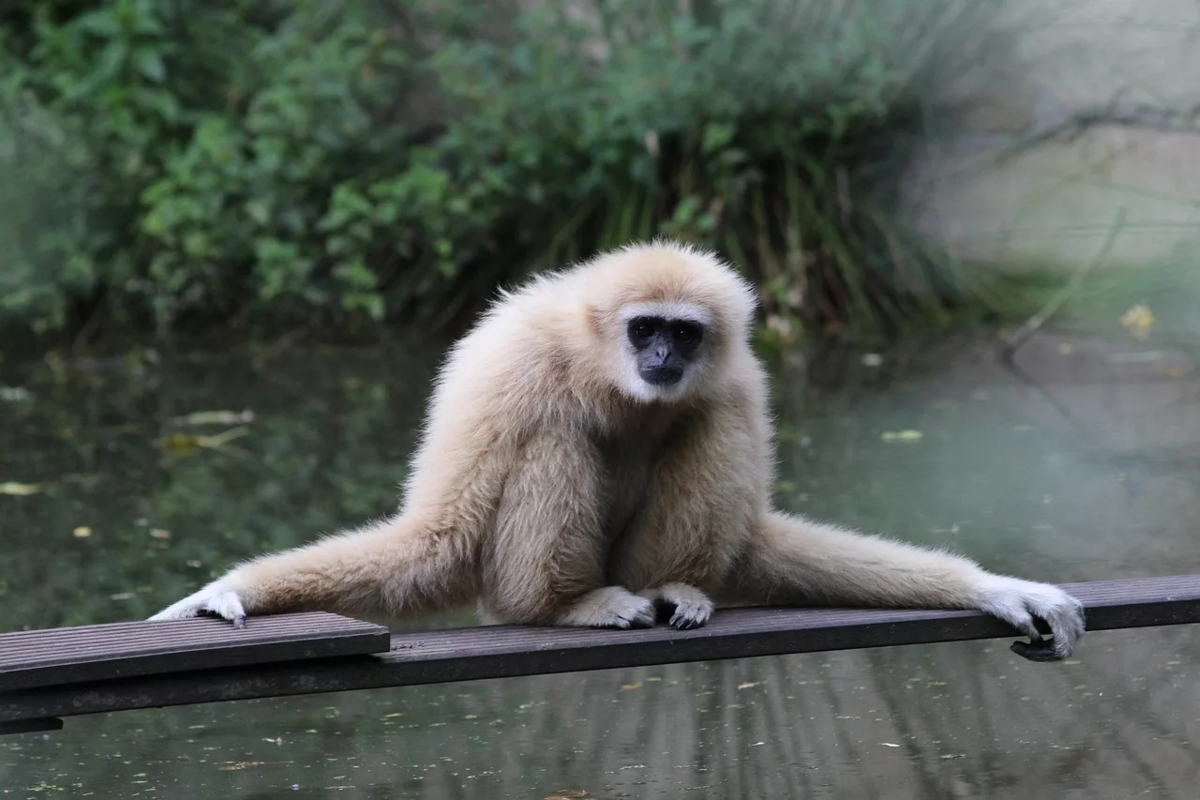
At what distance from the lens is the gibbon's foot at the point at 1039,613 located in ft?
12.6

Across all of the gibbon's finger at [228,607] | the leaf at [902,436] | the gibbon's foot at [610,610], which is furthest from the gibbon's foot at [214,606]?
the leaf at [902,436]

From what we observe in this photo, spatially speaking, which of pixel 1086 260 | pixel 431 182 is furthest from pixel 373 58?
pixel 1086 260

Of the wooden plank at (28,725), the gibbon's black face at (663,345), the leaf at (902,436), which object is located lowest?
the wooden plank at (28,725)

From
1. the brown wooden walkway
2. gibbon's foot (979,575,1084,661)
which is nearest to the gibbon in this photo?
gibbon's foot (979,575,1084,661)

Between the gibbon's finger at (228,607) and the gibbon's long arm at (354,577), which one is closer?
the gibbon's finger at (228,607)

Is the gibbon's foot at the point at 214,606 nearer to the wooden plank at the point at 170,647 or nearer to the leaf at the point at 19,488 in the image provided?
the wooden plank at the point at 170,647

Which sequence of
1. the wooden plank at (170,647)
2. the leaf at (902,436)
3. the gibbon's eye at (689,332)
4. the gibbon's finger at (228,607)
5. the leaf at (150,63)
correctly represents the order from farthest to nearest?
the leaf at (150,63)
the leaf at (902,436)
the gibbon's eye at (689,332)
the gibbon's finger at (228,607)
the wooden plank at (170,647)

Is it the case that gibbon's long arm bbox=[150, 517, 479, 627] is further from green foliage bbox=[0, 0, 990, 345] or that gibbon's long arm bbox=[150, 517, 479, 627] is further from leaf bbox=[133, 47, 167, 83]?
leaf bbox=[133, 47, 167, 83]

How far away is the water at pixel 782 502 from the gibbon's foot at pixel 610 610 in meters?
0.49

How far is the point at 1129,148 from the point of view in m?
11.0

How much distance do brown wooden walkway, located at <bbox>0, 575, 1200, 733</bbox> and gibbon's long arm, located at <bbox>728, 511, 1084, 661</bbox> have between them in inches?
2.9

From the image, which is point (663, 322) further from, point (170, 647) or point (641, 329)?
point (170, 647)

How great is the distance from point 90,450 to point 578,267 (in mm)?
4446

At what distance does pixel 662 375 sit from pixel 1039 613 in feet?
3.76
